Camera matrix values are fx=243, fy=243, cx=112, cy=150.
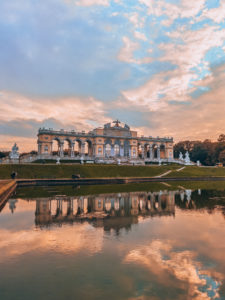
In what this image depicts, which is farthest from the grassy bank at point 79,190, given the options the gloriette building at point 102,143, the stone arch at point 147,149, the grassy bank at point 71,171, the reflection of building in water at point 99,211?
the stone arch at point 147,149

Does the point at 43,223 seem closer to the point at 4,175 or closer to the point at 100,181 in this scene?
the point at 100,181

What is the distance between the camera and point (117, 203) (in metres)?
23.0

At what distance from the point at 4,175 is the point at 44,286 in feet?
146

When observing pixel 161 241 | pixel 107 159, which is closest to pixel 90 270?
pixel 161 241

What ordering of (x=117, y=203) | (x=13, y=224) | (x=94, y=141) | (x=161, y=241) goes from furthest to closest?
1. (x=94, y=141)
2. (x=117, y=203)
3. (x=13, y=224)
4. (x=161, y=241)

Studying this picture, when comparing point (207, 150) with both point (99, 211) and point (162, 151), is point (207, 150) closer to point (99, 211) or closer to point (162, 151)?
point (162, 151)

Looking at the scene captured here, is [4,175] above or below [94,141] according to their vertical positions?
below

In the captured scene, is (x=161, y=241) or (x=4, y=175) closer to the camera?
(x=161, y=241)

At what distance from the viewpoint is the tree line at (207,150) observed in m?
98.8


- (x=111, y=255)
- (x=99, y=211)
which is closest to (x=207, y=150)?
(x=99, y=211)

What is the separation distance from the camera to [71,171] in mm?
55562

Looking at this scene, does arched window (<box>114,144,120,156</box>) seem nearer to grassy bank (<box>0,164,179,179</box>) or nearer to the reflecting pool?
grassy bank (<box>0,164,179,179</box>)

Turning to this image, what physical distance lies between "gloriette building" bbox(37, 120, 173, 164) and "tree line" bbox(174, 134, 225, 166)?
47.4ft

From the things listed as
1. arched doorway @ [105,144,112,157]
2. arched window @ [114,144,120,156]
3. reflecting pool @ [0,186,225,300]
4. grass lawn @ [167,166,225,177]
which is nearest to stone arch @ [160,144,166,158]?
arched window @ [114,144,120,156]
